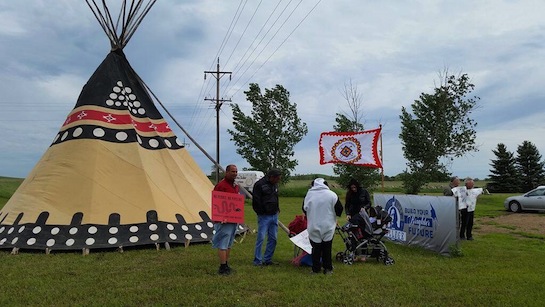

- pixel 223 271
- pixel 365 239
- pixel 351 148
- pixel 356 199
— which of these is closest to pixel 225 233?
pixel 223 271

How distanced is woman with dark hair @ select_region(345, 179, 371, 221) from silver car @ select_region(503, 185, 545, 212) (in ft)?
47.9

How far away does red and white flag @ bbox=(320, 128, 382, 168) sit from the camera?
31.5 feet

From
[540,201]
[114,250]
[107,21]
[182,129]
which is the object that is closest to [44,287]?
[114,250]

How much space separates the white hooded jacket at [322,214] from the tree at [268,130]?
23.4 m

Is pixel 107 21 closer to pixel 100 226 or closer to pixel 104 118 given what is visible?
pixel 104 118

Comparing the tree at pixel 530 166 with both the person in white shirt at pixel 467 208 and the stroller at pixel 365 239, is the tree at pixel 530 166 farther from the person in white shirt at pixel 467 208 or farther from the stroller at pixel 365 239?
the stroller at pixel 365 239

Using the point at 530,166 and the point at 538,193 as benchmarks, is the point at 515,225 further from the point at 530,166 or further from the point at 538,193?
the point at 530,166

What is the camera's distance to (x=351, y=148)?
9.95 meters

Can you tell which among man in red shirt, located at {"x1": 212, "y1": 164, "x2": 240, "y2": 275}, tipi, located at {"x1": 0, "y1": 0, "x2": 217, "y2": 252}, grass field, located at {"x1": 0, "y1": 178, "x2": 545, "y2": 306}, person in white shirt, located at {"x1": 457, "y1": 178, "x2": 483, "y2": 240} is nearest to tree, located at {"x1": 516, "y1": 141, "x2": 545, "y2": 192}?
person in white shirt, located at {"x1": 457, "y1": 178, "x2": 483, "y2": 240}

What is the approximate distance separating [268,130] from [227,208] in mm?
24645

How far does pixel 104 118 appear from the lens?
10062 mm

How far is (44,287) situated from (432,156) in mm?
22524

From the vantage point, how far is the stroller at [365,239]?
766 centimetres

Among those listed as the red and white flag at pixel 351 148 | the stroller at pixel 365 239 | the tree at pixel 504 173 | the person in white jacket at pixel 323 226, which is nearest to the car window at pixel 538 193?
the red and white flag at pixel 351 148
